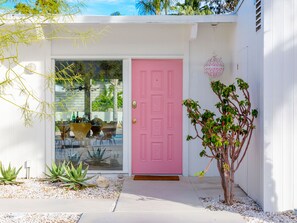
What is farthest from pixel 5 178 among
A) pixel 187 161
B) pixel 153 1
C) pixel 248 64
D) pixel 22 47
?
pixel 153 1

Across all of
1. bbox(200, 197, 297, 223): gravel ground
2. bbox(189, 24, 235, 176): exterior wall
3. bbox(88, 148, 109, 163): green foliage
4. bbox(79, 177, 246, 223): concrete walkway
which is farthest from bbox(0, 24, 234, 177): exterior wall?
bbox(200, 197, 297, 223): gravel ground

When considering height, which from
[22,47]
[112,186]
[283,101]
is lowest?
[112,186]

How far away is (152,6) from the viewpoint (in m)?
16.9

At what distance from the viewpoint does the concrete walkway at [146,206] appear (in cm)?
486

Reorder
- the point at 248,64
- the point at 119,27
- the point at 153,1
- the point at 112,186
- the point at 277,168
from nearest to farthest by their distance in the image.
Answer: the point at 277,168 < the point at 248,64 < the point at 112,186 < the point at 119,27 < the point at 153,1

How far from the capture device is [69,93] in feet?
26.6

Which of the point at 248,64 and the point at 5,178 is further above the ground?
the point at 248,64

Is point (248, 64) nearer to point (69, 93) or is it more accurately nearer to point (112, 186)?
point (112, 186)

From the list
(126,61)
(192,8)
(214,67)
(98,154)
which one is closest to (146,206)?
(98,154)

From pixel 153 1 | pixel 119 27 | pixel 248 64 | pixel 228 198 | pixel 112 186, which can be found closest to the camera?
pixel 228 198

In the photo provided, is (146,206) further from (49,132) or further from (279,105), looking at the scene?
(49,132)

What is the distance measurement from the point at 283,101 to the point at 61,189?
12.1 feet

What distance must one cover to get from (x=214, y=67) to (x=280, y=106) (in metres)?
2.57

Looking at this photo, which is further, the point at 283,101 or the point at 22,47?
the point at 22,47
